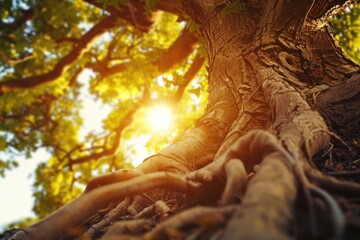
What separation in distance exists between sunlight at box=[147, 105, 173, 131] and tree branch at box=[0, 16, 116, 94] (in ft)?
8.57

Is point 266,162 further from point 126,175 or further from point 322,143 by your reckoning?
point 126,175

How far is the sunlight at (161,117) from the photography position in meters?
6.99

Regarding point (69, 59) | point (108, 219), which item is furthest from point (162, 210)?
point (69, 59)

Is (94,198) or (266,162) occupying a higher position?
(94,198)

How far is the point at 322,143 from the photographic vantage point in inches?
54.9

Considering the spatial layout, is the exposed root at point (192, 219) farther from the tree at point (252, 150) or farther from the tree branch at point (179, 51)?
the tree branch at point (179, 51)

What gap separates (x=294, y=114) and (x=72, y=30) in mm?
11046

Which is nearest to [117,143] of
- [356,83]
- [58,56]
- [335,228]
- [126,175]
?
[58,56]

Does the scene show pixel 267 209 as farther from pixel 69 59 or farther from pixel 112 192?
pixel 69 59

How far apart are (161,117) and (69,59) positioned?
311 centimetres

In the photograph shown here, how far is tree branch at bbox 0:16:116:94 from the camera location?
716cm

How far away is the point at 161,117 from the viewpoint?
7.50 meters

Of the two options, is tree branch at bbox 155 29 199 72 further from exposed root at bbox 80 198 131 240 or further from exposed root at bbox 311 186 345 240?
exposed root at bbox 311 186 345 240

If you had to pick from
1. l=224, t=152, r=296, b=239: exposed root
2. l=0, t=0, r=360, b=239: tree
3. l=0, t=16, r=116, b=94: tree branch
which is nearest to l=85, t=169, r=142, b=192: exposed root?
l=0, t=0, r=360, b=239: tree
